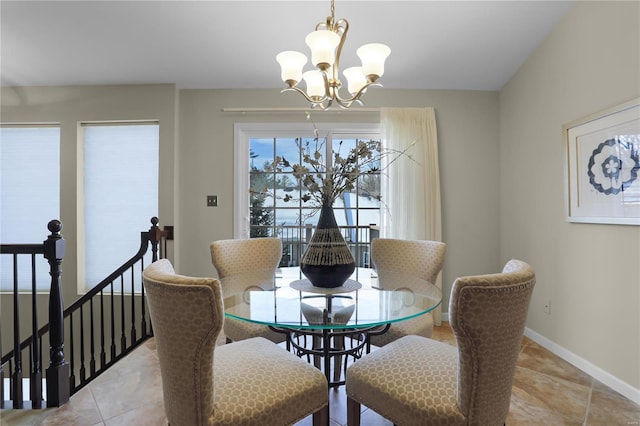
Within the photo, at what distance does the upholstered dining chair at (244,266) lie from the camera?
5.99ft

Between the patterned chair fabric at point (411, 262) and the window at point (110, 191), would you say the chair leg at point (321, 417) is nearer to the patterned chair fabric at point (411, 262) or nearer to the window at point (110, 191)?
the patterned chair fabric at point (411, 262)

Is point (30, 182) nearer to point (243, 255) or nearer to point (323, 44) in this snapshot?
point (243, 255)

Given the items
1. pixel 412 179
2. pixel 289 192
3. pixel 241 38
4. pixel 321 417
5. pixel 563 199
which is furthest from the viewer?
pixel 289 192

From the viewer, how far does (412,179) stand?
3.25m

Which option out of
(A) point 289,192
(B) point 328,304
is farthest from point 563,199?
(A) point 289,192

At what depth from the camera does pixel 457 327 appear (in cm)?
101

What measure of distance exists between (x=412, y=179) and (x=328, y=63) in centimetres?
191

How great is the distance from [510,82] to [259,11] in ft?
8.15

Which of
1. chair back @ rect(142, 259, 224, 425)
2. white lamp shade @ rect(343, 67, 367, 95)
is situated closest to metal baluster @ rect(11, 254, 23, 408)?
chair back @ rect(142, 259, 224, 425)

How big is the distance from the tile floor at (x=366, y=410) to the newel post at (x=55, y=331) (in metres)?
0.08

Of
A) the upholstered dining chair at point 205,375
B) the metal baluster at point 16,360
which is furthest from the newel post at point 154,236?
the upholstered dining chair at point 205,375

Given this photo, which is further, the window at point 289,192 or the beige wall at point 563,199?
the window at point 289,192

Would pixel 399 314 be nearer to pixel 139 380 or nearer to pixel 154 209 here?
pixel 139 380

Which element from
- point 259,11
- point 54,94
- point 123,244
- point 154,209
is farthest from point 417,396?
point 54,94
